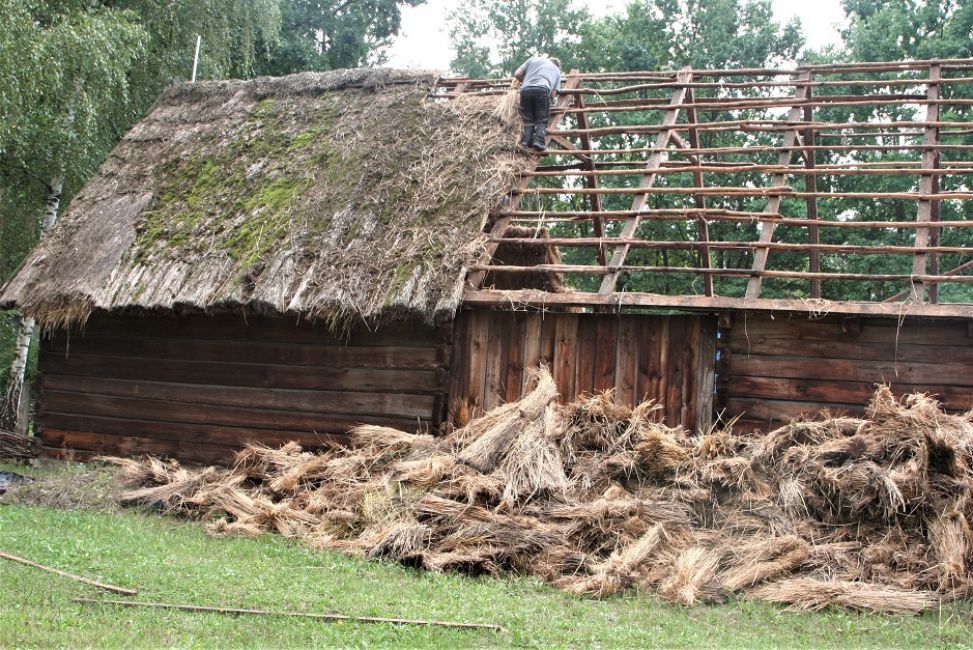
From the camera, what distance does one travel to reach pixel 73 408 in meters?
12.7

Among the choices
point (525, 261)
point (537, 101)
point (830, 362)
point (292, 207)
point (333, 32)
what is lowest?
point (830, 362)

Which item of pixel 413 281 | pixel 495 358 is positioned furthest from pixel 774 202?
pixel 413 281

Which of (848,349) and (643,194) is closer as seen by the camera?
(848,349)

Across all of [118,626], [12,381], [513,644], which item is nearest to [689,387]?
[513,644]

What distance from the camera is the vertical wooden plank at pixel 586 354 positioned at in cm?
1034

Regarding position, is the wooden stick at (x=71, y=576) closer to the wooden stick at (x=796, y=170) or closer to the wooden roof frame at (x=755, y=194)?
the wooden roof frame at (x=755, y=194)

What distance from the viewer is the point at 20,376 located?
55.4 feet

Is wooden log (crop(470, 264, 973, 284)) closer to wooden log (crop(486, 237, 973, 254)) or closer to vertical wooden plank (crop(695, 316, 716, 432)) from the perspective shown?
wooden log (crop(486, 237, 973, 254))

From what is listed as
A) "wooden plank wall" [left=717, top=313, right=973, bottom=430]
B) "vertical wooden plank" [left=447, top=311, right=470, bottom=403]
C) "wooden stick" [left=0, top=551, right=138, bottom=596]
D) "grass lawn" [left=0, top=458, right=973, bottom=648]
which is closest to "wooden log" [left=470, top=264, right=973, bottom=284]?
"wooden plank wall" [left=717, top=313, right=973, bottom=430]

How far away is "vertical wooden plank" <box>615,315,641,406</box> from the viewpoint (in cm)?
1022

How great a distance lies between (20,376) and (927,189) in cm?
1389

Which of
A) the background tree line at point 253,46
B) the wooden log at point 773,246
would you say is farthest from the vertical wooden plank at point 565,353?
the background tree line at point 253,46

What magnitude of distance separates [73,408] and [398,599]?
25.6ft

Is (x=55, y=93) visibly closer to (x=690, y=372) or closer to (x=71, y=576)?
(x=690, y=372)
